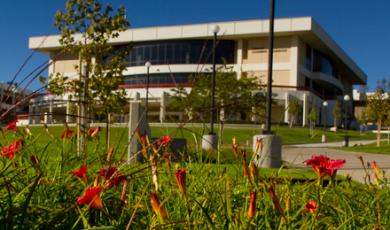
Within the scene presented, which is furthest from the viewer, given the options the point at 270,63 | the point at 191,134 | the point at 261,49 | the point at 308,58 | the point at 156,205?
the point at 308,58

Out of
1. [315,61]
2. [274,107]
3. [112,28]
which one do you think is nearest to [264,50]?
[274,107]

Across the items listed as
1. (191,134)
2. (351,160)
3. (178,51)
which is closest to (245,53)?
(178,51)

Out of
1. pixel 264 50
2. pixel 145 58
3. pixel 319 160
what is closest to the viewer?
pixel 319 160

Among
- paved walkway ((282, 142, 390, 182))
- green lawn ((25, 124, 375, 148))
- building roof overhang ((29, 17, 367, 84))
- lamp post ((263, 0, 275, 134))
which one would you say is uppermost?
building roof overhang ((29, 17, 367, 84))

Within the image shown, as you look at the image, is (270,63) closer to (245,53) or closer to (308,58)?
(245,53)

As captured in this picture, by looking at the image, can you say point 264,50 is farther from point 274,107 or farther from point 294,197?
point 294,197

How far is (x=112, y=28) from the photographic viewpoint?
10648mm

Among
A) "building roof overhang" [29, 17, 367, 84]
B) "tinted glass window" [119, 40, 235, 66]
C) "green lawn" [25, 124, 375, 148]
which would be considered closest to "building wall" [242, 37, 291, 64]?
"building roof overhang" [29, 17, 367, 84]

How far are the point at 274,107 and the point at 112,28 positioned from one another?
48.8 m

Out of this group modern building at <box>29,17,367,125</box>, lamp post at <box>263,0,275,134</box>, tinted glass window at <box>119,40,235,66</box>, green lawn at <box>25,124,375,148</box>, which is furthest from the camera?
tinted glass window at <box>119,40,235,66</box>

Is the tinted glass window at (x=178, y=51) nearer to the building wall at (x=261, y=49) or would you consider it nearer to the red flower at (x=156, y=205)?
the building wall at (x=261, y=49)

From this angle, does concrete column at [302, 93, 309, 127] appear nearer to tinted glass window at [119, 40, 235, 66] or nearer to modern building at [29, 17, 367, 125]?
modern building at [29, 17, 367, 125]

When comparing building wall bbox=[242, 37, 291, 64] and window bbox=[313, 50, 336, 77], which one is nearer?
building wall bbox=[242, 37, 291, 64]

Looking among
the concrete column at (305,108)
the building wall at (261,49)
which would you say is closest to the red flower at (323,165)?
the concrete column at (305,108)
